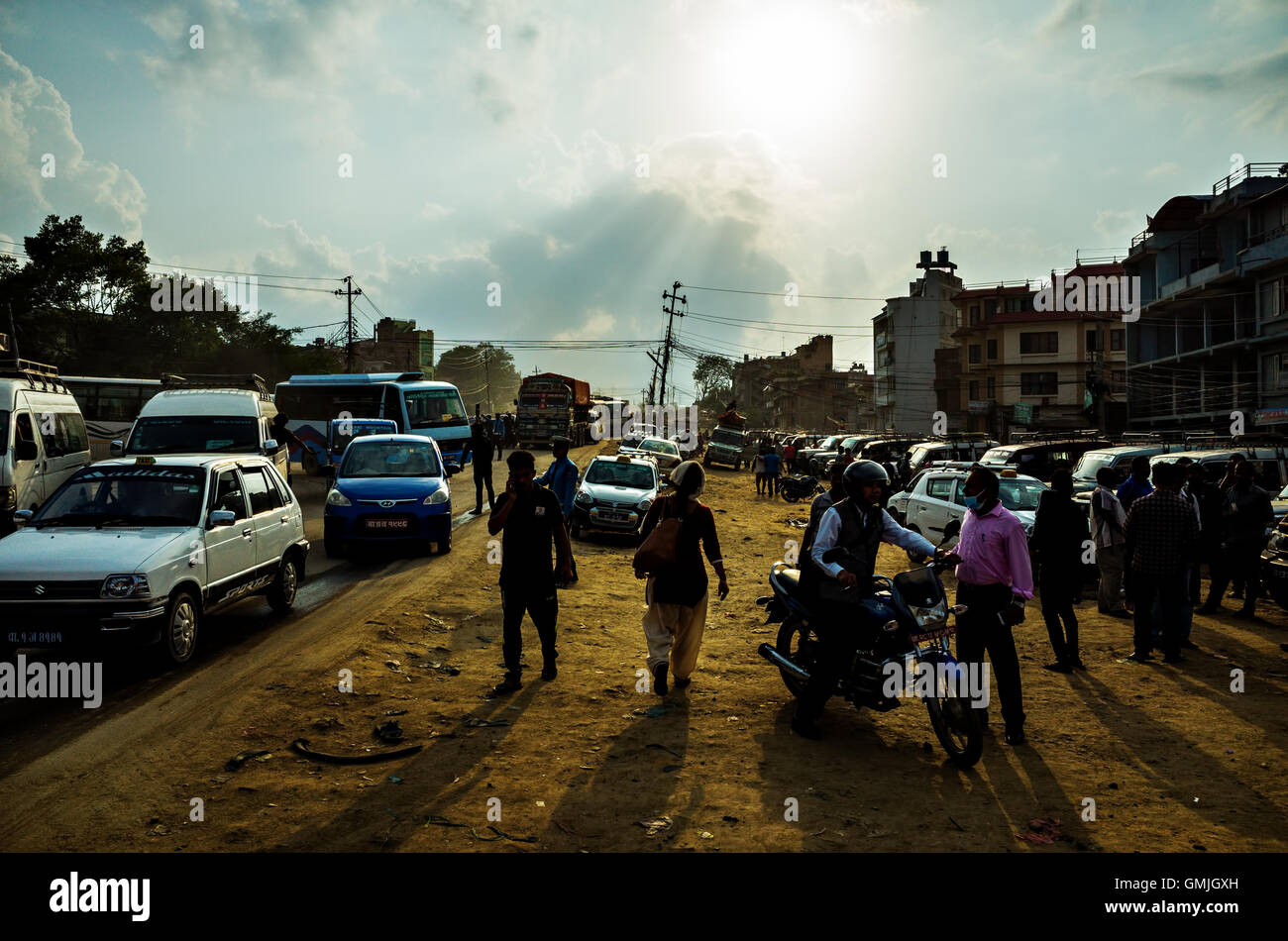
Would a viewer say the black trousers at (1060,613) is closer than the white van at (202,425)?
Yes

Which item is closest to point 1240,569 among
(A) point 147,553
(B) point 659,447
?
(A) point 147,553

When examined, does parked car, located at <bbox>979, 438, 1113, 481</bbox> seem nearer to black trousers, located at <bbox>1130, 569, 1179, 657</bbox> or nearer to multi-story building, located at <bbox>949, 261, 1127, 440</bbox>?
black trousers, located at <bbox>1130, 569, 1179, 657</bbox>

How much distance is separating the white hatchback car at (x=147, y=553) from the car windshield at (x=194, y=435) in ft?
20.9

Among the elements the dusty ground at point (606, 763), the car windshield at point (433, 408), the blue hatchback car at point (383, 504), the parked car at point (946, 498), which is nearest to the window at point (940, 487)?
the parked car at point (946, 498)

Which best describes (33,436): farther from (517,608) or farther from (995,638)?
(995,638)

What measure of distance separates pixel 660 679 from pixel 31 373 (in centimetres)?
1214

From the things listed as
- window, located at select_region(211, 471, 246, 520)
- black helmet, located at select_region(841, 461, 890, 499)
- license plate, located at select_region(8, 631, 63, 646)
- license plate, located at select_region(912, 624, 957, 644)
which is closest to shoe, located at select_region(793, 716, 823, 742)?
license plate, located at select_region(912, 624, 957, 644)

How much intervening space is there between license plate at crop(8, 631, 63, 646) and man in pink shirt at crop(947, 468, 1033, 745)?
271 inches

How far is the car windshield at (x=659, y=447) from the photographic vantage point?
1364 inches

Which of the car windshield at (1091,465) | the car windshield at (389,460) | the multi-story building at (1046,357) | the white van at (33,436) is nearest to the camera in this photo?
the white van at (33,436)

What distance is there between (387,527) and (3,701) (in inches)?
283

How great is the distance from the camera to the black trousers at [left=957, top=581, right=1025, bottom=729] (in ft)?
20.5

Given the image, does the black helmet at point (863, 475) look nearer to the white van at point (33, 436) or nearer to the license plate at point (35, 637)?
the license plate at point (35, 637)

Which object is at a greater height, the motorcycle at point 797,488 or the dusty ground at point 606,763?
the motorcycle at point 797,488
